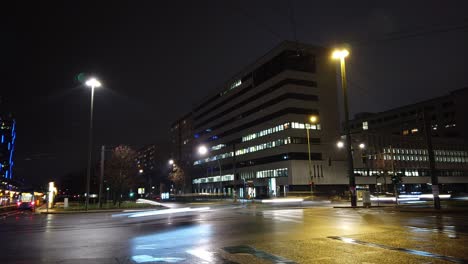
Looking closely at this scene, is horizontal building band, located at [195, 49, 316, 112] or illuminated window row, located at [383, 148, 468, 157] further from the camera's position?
illuminated window row, located at [383, 148, 468, 157]

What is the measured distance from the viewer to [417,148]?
93.1 m

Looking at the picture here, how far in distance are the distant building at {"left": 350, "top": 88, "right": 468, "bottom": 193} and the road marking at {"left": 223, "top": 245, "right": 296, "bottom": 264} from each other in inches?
2646

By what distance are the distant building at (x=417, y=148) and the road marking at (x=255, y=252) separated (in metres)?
67.2

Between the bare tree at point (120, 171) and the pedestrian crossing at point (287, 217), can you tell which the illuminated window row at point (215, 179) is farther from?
the pedestrian crossing at point (287, 217)

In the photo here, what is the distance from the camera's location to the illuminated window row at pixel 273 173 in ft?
253

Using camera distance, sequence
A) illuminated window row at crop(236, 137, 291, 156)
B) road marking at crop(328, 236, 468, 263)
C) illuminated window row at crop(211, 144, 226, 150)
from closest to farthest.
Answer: road marking at crop(328, 236, 468, 263) < illuminated window row at crop(236, 137, 291, 156) < illuminated window row at crop(211, 144, 226, 150)

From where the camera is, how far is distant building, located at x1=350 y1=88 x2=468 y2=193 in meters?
84.8

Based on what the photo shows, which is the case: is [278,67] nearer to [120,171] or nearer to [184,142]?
[120,171]

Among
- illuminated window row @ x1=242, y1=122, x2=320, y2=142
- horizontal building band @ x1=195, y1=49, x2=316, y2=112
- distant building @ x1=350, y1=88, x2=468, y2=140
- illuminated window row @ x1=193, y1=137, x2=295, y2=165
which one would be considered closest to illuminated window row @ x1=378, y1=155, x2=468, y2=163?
distant building @ x1=350, y1=88, x2=468, y2=140

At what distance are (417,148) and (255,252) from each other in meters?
96.3

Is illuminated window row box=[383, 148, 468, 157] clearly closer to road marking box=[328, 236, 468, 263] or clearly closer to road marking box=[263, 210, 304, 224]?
road marking box=[263, 210, 304, 224]

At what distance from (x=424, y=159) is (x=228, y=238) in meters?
96.0

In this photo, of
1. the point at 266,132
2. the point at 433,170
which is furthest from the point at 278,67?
the point at 433,170

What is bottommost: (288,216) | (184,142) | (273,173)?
A: (288,216)
